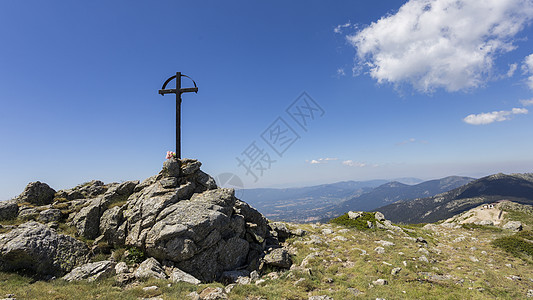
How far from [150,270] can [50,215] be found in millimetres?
11659

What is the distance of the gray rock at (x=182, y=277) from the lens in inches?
477

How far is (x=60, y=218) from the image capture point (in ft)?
55.7

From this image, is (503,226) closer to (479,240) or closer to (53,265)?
→ (479,240)

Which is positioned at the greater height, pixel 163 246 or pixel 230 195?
pixel 230 195

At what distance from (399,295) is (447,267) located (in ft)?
28.2

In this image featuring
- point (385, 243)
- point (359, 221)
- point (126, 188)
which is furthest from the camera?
point (359, 221)

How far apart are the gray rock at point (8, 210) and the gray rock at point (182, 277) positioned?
1539cm

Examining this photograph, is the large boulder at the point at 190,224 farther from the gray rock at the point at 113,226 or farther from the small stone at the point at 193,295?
the small stone at the point at 193,295

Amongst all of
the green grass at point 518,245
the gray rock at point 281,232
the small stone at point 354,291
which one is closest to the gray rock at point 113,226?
the gray rock at point 281,232

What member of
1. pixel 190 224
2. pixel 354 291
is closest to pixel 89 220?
pixel 190 224

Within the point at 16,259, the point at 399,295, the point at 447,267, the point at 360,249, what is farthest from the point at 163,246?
the point at 447,267

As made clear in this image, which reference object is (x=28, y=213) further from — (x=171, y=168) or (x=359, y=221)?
(x=359, y=221)

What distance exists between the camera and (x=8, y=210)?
16797 mm

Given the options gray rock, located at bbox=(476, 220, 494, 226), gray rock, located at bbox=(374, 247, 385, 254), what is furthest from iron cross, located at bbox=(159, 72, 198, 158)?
gray rock, located at bbox=(476, 220, 494, 226)
